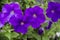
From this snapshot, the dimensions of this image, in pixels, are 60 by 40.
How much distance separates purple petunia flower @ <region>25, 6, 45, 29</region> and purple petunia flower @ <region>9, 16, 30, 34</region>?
0.9 inches

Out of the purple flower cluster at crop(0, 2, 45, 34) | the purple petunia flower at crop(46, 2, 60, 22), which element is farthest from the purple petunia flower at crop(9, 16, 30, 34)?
the purple petunia flower at crop(46, 2, 60, 22)

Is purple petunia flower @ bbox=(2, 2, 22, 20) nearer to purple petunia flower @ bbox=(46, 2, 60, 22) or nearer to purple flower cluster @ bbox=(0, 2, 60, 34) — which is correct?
purple flower cluster @ bbox=(0, 2, 60, 34)

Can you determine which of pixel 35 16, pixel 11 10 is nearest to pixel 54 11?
pixel 35 16

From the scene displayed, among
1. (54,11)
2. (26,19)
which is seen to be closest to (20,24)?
(26,19)

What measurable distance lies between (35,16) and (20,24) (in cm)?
8

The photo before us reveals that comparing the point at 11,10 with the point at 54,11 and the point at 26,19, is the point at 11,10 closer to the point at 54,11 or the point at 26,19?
the point at 26,19

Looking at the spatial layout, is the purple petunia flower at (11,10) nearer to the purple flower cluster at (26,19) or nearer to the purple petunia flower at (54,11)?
the purple flower cluster at (26,19)

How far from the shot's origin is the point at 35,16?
0.90 meters

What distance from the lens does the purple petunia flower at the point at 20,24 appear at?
894 mm

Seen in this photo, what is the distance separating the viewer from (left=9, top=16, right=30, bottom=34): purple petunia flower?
89 centimetres

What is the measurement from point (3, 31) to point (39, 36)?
179mm

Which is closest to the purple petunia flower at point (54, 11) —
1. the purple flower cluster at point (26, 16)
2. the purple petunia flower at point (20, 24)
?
the purple flower cluster at point (26, 16)

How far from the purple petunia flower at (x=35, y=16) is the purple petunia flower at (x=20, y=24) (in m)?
0.02

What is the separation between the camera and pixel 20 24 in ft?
2.97
